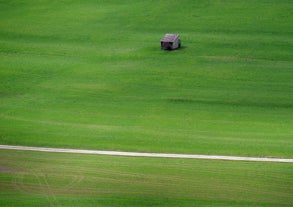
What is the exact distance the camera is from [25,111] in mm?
28531

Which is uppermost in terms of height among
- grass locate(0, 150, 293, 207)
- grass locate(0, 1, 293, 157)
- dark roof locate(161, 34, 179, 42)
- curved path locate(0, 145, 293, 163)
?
dark roof locate(161, 34, 179, 42)

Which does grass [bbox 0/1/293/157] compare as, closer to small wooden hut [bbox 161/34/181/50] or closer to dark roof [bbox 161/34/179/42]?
small wooden hut [bbox 161/34/181/50]

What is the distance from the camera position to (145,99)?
96.7 feet

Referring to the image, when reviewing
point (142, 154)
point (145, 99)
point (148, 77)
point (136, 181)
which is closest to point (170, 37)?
point (148, 77)

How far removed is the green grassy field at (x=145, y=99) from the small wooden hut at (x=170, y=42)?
18.6 inches

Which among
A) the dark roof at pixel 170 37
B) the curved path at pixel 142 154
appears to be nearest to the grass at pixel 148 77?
the curved path at pixel 142 154

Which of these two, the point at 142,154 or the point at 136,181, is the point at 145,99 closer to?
the point at 142,154

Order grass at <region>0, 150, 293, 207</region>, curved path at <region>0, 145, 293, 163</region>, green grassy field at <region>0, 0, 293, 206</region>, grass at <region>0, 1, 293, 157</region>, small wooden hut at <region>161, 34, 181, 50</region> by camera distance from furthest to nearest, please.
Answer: small wooden hut at <region>161, 34, 181, 50</region>, grass at <region>0, 1, 293, 157</region>, curved path at <region>0, 145, 293, 163</region>, green grassy field at <region>0, 0, 293, 206</region>, grass at <region>0, 150, 293, 207</region>

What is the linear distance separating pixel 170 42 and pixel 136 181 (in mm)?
13332

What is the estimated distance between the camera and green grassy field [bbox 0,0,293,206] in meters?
22.1

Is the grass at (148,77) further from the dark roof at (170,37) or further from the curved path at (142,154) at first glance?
the dark roof at (170,37)

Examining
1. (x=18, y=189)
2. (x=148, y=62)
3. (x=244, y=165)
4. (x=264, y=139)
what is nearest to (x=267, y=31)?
(x=148, y=62)

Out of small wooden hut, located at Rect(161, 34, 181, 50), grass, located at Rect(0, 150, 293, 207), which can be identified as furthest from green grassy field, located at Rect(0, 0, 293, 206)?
small wooden hut, located at Rect(161, 34, 181, 50)

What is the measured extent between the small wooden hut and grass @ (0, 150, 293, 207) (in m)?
11.6
